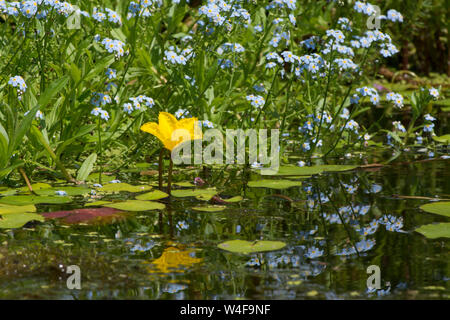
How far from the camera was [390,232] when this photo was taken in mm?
2004

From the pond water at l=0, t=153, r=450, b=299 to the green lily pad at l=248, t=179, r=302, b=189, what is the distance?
0.06 feet

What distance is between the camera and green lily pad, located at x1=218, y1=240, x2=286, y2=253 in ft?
5.98

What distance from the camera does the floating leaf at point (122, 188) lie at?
2549 mm

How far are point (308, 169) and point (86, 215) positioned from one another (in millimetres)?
1143

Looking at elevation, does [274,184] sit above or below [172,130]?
below

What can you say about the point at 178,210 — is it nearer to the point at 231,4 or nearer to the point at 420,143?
the point at 231,4

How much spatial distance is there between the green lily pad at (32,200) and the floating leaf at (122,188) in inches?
8.6

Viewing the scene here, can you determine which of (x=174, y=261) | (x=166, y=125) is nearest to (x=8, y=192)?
(x=166, y=125)

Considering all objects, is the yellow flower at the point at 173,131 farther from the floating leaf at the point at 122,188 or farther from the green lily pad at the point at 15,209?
the green lily pad at the point at 15,209

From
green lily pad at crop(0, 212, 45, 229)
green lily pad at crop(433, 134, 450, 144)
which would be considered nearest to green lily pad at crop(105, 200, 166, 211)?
green lily pad at crop(0, 212, 45, 229)

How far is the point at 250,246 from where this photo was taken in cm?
184

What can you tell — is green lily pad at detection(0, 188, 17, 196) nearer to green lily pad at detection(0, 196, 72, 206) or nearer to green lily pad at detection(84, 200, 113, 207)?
green lily pad at detection(0, 196, 72, 206)

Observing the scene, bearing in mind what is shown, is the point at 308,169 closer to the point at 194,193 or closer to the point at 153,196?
the point at 194,193

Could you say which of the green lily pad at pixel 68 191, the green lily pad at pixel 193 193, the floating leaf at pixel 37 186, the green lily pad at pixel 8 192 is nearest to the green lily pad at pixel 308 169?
the green lily pad at pixel 193 193
